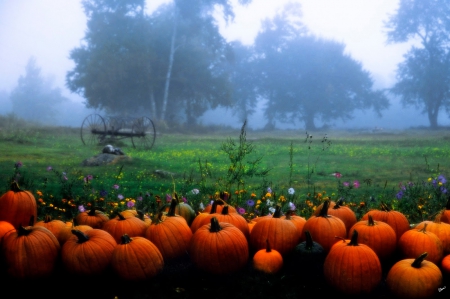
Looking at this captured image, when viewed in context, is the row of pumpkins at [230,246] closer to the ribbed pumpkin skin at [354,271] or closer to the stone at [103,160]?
the ribbed pumpkin skin at [354,271]

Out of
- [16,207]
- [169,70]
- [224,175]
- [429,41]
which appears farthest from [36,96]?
Result: [16,207]

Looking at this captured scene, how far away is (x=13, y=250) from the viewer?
2.67 m

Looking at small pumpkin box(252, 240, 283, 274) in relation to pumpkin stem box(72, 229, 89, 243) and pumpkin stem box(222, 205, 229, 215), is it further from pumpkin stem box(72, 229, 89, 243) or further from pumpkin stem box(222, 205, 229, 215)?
pumpkin stem box(72, 229, 89, 243)

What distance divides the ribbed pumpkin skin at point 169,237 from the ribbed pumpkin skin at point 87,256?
281mm

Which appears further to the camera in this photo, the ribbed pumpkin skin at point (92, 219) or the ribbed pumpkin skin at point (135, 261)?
the ribbed pumpkin skin at point (92, 219)

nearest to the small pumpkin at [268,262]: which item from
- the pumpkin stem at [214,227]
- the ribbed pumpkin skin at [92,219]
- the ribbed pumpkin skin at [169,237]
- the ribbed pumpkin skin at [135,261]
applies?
the pumpkin stem at [214,227]

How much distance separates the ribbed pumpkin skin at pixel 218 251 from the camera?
2742 mm

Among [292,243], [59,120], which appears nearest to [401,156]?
[292,243]

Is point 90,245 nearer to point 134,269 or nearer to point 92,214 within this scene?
point 134,269

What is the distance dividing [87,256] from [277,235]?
1116mm

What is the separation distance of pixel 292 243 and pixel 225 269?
0.47m

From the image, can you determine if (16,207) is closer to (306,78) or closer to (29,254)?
(29,254)

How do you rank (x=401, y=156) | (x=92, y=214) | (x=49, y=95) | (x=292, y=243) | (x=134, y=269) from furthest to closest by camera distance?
(x=49, y=95) → (x=401, y=156) → (x=92, y=214) → (x=292, y=243) → (x=134, y=269)

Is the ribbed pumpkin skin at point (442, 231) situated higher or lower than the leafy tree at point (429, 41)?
lower
